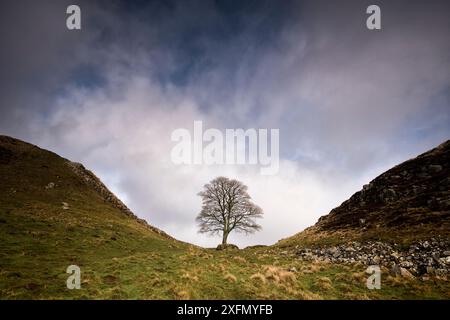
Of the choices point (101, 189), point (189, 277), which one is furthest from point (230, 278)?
point (101, 189)

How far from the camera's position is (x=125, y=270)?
17031 mm

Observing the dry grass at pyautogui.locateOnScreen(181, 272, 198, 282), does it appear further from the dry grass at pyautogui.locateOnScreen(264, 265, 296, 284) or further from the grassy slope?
the dry grass at pyautogui.locateOnScreen(264, 265, 296, 284)

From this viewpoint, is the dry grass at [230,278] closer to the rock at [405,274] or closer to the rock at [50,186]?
the rock at [405,274]

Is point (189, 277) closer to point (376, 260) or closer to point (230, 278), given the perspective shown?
point (230, 278)

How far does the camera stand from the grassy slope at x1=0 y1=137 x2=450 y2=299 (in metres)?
13.2

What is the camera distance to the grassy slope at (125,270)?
13164 mm

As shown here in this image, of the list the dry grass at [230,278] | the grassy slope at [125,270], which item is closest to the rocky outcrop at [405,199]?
the grassy slope at [125,270]

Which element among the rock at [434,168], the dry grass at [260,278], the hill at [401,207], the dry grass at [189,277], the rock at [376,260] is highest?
Result: the rock at [434,168]

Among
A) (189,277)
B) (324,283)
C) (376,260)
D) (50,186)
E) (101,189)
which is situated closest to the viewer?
(189,277)

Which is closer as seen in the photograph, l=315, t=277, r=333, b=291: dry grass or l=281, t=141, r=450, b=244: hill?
l=315, t=277, r=333, b=291: dry grass

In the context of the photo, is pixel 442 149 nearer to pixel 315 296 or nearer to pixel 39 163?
pixel 315 296

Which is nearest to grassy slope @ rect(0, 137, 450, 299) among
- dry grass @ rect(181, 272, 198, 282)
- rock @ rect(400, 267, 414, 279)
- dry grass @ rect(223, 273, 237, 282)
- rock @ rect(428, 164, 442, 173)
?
dry grass @ rect(223, 273, 237, 282)
